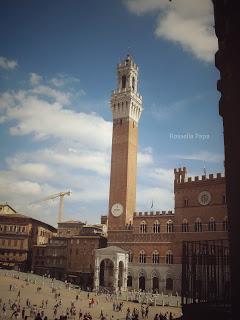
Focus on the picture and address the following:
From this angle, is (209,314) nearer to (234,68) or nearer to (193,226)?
(234,68)

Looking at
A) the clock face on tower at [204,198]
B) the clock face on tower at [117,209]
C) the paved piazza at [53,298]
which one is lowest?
the paved piazza at [53,298]

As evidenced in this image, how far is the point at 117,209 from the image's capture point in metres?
52.2

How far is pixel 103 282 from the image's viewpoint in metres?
48.6

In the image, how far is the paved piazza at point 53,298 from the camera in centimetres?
3161

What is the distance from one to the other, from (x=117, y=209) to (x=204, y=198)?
44.2 feet

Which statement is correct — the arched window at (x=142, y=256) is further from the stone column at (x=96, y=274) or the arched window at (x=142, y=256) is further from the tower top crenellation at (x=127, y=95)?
the tower top crenellation at (x=127, y=95)

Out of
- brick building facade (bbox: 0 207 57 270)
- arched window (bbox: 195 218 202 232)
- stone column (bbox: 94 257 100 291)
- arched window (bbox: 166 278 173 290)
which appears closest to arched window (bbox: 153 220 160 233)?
arched window (bbox: 195 218 202 232)

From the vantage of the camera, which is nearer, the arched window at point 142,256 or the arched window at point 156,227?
the arched window at point 142,256

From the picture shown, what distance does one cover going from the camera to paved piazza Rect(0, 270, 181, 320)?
31609mm

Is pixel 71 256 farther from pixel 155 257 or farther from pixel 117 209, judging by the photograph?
pixel 155 257

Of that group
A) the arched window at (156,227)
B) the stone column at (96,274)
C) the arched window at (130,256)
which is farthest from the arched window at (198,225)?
the stone column at (96,274)

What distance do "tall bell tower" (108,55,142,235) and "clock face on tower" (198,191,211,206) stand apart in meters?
11.4

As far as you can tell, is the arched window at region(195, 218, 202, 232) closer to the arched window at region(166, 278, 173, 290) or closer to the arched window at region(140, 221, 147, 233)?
the arched window at region(166, 278, 173, 290)

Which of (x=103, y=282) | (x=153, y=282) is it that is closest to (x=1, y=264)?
(x=103, y=282)
